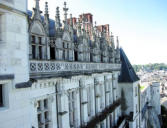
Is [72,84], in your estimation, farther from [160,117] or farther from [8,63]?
[160,117]

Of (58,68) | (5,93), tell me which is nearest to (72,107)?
(58,68)

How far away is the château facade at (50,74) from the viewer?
245 inches

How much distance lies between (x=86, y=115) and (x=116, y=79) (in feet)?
32.9

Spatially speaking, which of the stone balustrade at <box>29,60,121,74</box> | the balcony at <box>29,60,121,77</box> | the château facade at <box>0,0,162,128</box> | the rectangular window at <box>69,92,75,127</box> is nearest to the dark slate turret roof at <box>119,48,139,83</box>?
the château facade at <box>0,0,162,128</box>

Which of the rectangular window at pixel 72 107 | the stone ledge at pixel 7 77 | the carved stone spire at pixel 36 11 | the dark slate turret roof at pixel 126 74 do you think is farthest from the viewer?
the dark slate turret roof at pixel 126 74

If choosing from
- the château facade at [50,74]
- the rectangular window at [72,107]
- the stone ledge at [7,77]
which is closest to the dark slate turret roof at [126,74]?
the château facade at [50,74]

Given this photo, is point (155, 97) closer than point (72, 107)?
No

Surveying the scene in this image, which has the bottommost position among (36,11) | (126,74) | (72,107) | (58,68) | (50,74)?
(72,107)

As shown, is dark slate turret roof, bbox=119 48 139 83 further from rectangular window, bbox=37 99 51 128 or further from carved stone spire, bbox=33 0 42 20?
carved stone spire, bbox=33 0 42 20

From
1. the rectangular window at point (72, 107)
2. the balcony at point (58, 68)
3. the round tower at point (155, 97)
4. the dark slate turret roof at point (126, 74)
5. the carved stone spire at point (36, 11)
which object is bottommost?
the round tower at point (155, 97)

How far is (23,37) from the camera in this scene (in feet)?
22.3

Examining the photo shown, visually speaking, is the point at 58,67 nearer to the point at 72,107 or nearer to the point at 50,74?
the point at 50,74

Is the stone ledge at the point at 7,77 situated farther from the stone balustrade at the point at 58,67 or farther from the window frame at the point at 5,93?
the stone balustrade at the point at 58,67

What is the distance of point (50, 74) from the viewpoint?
959 cm
